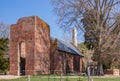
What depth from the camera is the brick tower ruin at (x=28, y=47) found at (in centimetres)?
5016

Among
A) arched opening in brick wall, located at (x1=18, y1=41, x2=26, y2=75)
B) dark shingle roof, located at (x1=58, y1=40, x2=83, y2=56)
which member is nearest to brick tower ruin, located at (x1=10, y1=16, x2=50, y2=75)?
arched opening in brick wall, located at (x1=18, y1=41, x2=26, y2=75)

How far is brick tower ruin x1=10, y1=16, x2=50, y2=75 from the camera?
1975 inches

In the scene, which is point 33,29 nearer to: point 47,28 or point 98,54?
point 47,28

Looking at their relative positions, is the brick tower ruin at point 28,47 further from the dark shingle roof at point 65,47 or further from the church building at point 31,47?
the dark shingle roof at point 65,47

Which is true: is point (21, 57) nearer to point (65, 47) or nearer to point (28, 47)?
point (28, 47)

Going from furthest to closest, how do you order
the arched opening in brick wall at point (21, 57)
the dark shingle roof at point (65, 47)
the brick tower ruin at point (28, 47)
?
1. the dark shingle roof at point (65, 47)
2. the arched opening in brick wall at point (21, 57)
3. the brick tower ruin at point (28, 47)

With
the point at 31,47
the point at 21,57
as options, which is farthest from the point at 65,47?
the point at 31,47

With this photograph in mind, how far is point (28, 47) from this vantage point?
166 feet

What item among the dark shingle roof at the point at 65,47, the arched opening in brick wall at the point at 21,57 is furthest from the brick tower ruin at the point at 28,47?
the dark shingle roof at the point at 65,47

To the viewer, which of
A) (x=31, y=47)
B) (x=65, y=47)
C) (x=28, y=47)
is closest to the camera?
(x=31, y=47)

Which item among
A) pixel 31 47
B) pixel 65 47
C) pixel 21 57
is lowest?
pixel 21 57

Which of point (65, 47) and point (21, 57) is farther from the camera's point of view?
point (65, 47)

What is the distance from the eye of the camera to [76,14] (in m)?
53.0

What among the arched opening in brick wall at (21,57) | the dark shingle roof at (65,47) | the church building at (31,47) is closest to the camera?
the church building at (31,47)
